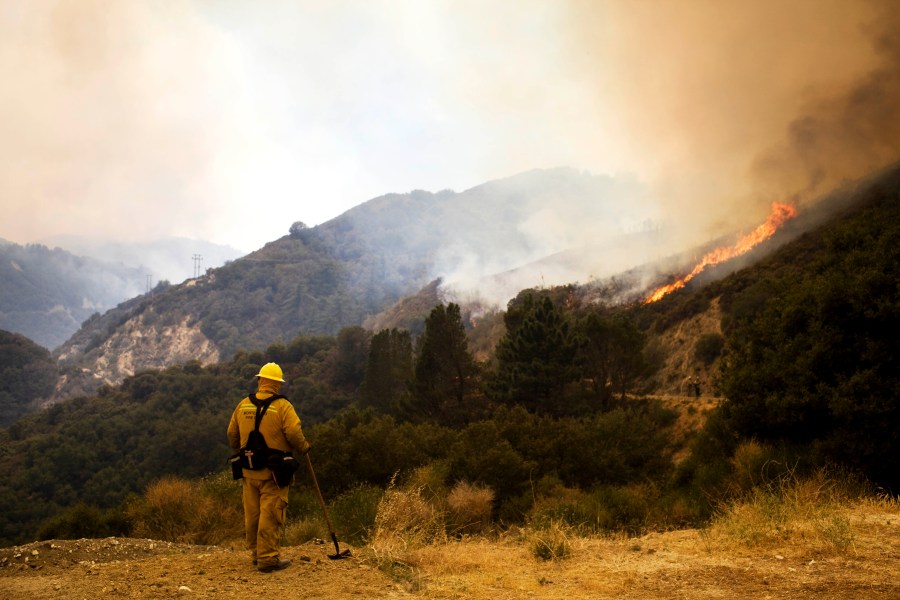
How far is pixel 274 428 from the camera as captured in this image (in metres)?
7.05

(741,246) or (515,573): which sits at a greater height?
(741,246)

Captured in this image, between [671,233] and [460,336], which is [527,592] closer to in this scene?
[460,336]

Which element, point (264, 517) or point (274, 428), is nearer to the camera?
point (264, 517)

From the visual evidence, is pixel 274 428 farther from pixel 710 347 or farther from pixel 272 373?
pixel 710 347

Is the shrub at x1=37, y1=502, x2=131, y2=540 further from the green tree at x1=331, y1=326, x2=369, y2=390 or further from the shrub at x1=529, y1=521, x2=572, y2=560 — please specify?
the green tree at x1=331, y1=326, x2=369, y2=390

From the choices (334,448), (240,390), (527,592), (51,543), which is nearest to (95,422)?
(240,390)

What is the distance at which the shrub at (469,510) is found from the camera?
12.5 m

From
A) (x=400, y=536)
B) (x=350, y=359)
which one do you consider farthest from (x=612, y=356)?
(x=350, y=359)

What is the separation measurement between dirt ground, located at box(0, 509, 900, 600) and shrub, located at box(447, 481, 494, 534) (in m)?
4.35

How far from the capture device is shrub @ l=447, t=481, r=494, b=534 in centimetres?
1251

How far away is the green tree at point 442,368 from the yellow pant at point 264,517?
31662 mm

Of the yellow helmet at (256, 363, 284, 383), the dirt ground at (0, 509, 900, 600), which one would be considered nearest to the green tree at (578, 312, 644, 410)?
the dirt ground at (0, 509, 900, 600)

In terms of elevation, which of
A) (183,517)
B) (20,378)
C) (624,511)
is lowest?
(624,511)

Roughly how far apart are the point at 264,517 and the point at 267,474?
0.49 m
